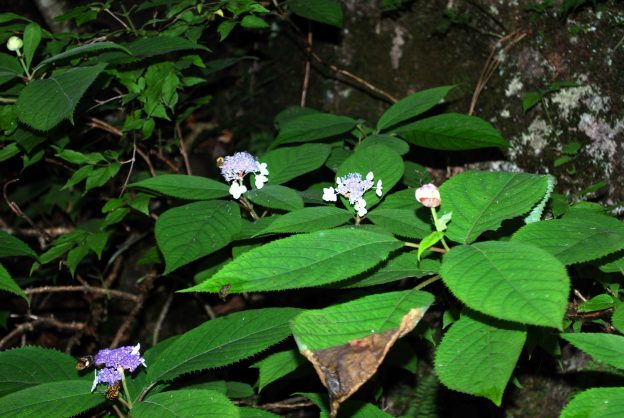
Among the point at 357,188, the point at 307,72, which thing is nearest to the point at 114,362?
the point at 357,188

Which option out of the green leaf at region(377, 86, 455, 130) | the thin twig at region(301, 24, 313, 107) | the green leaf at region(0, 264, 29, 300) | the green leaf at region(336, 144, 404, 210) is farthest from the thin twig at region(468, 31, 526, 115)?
the green leaf at region(0, 264, 29, 300)

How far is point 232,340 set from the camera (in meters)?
1.49

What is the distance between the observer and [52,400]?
1403mm

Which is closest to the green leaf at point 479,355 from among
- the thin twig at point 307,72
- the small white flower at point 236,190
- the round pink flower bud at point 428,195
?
the round pink flower bud at point 428,195

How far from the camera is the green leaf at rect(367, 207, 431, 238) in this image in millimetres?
1355

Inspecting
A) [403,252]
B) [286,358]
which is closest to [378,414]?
[286,358]

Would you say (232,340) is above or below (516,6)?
below

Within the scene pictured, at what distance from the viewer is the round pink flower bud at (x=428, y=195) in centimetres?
116

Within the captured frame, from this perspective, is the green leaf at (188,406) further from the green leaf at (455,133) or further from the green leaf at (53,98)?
the green leaf at (455,133)

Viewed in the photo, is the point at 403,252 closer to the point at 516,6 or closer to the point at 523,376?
the point at 523,376

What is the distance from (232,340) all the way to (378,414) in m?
0.38

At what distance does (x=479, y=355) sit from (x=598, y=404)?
8.1 inches

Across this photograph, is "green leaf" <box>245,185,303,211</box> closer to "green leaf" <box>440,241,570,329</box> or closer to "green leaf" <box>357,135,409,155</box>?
"green leaf" <box>357,135,409,155</box>

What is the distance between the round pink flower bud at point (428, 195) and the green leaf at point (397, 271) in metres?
0.13
